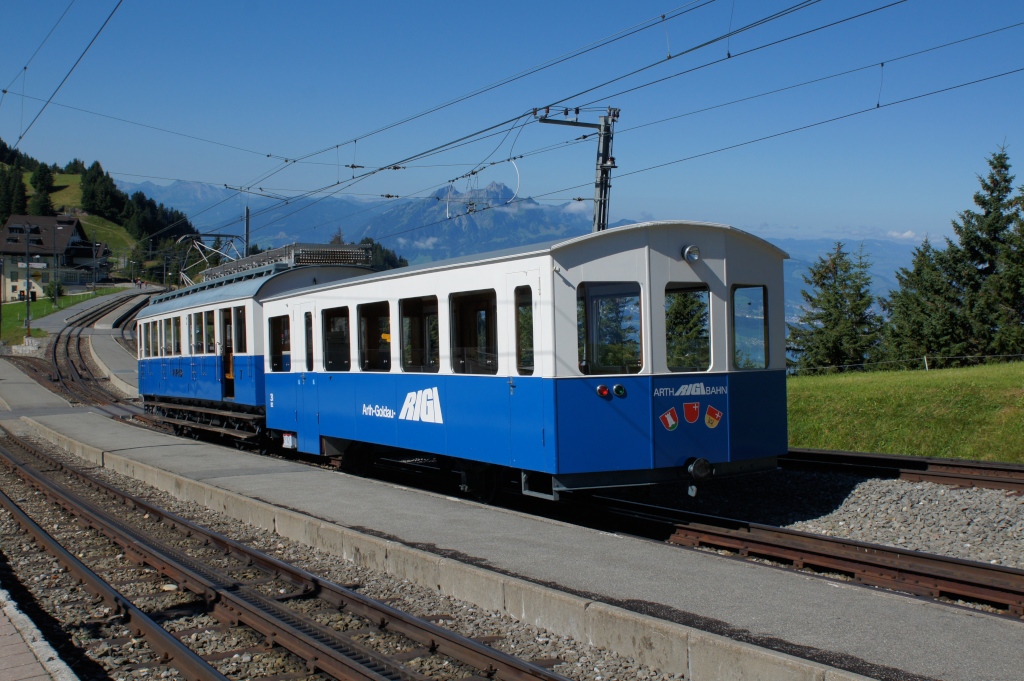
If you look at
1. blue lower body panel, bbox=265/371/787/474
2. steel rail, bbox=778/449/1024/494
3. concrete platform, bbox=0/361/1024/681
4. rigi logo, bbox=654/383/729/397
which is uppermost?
rigi logo, bbox=654/383/729/397

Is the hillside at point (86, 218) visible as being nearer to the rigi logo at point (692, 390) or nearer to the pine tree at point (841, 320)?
the pine tree at point (841, 320)

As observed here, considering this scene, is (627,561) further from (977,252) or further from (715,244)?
(977,252)

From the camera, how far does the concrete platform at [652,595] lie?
5.00 meters

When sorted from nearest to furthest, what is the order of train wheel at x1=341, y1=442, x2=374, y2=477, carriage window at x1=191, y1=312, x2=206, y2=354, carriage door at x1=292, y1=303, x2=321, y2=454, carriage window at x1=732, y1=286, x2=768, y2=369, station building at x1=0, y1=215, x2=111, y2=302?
carriage window at x1=732, y1=286, x2=768, y2=369, train wheel at x1=341, y1=442, x2=374, y2=477, carriage door at x1=292, y1=303, x2=321, y2=454, carriage window at x1=191, y1=312, x2=206, y2=354, station building at x1=0, y1=215, x2=111, y2=302

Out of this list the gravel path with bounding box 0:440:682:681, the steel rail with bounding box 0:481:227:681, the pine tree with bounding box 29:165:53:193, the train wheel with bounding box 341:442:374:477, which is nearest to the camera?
the gravel path with bounding box 0:440:682:681

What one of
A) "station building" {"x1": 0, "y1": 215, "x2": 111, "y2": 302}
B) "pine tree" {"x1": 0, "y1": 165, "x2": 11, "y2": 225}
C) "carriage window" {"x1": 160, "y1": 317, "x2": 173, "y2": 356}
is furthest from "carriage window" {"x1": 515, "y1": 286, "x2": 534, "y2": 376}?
"pine tree" {"x1": 0, "y1": 165, "x2": 11, "y2": 225}

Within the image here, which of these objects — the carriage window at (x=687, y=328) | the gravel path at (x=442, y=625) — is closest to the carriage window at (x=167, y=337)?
→ the gravel path at (x=442, y=625)

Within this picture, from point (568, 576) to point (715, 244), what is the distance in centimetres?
416

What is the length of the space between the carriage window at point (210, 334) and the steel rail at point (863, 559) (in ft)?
38.9

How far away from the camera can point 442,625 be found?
650cm

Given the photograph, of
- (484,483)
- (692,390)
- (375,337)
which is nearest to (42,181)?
(375,337)

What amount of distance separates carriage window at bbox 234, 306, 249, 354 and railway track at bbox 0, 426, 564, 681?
19.5ft

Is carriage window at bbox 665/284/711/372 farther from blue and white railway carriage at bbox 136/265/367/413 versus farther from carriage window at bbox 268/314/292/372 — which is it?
blue and white railway carriage at bbox 136/265/367/413

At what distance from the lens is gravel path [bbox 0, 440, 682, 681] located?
5.55 m
